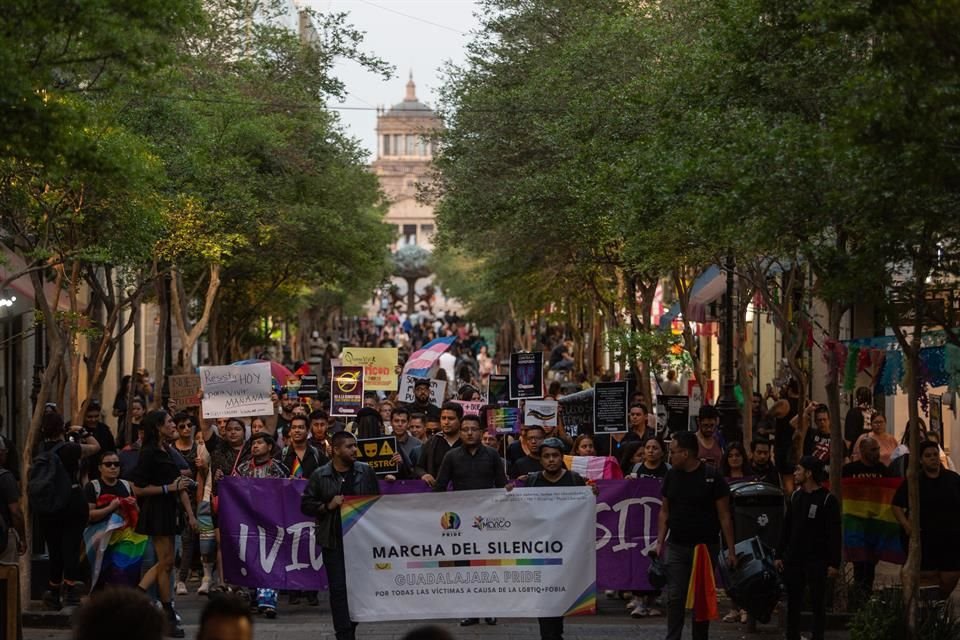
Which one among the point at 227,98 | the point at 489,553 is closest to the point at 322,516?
the point at 489,553

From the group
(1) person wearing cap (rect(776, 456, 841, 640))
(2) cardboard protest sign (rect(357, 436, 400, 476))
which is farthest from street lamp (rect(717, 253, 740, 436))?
(1) person wearing cap (rect(776, 456, 841, 640))

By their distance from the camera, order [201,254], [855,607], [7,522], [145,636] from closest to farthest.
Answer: [145,636] → [7,522] → [855,607] → [201,254]

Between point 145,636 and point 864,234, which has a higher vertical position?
point 864,234

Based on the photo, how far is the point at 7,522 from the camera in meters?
11.9

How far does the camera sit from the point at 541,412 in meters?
20.5

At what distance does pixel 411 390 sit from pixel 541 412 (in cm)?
360

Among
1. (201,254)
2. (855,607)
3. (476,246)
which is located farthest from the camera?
(476,246)

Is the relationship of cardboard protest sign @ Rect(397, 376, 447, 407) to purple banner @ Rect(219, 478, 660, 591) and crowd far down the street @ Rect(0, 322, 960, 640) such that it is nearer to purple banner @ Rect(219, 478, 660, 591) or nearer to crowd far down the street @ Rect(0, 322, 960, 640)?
crowd far down the street @ Rect(0, 322, 960, 640)

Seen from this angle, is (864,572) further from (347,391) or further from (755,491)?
(347,391)

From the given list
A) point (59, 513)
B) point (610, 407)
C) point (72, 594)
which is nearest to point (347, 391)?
point (610, 407)

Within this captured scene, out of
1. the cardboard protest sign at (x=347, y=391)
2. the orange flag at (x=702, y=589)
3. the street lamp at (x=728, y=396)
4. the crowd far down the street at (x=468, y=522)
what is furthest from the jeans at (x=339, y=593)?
the cardboard protest sign at (x=347, y=391)

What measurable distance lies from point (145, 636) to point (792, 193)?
285 inches

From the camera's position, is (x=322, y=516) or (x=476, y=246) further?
(x=476, y=246)

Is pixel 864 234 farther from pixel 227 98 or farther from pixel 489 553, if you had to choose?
pixel 227 98
